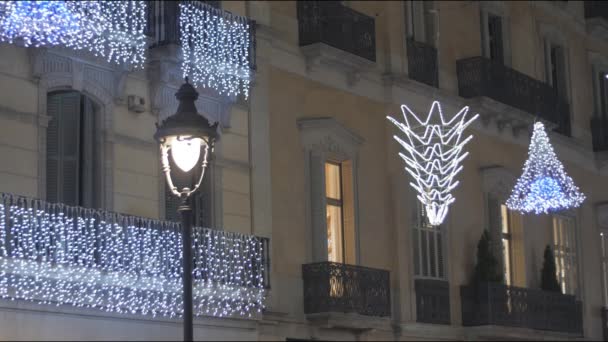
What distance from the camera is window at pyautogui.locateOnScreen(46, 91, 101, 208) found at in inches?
722

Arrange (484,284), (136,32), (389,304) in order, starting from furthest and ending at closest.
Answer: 1. (484,284)
2. (389,304)
3. (136,32)

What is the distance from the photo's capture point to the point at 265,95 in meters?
21.3

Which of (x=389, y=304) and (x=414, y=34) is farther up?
(x=414, y=34)

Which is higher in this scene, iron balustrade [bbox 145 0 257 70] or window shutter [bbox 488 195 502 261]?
iron balustrade [bbox 145 0 257 70]

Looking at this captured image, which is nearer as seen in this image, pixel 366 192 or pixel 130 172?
pixel 130 172

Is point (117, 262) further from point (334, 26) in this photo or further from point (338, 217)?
point (334, 26)

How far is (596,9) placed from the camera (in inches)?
883

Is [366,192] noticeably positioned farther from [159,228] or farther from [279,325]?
[159,228]

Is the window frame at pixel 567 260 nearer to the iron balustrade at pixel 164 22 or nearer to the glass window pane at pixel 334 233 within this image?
the glass window pane at pixel 334 233

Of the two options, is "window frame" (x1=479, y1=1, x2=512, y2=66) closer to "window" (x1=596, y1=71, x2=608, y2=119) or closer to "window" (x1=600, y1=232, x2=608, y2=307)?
"window" (x1=596, y1=71, x2=608, y2=119)

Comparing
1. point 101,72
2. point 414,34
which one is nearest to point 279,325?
point 101,72

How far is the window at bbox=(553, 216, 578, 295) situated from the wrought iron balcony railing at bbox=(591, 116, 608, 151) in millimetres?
2473

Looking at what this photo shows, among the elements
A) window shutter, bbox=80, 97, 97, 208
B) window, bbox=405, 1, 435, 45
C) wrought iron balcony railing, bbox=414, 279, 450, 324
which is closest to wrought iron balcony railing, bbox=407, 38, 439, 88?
window, bbox=405, 1, 435, 45

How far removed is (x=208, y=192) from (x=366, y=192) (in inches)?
131
